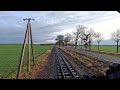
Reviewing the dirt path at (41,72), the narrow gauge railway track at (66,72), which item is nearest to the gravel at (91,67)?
the narrow gauge railway track at (66,72)

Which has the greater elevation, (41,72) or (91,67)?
(41,72)

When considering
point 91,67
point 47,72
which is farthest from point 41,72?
point 91,67

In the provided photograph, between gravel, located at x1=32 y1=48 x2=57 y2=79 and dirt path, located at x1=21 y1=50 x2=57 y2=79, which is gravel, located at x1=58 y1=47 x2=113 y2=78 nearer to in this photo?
gravel, located at x1=32 y1=48 x2=57 y2=79

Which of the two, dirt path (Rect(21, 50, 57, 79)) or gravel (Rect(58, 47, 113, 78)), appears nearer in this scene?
dirt path (Rect(21, 50, 57, 79))

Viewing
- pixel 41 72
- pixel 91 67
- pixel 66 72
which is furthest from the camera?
pixel 91 67

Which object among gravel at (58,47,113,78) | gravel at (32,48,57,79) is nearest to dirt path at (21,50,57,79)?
gravel at (32,48,57,79)

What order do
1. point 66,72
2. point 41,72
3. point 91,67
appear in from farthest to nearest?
point 91,67
point 41,72
point 66,72

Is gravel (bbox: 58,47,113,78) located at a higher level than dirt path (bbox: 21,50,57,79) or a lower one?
lower

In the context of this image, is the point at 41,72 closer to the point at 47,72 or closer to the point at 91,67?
the point at 47,72

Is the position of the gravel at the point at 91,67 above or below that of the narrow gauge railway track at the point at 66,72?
below

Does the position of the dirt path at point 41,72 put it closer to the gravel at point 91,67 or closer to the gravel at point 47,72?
the gravel at point 47,72
